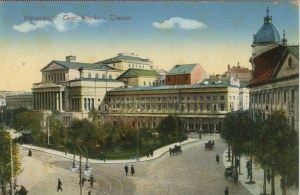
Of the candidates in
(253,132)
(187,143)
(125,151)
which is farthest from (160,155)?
(253,132)

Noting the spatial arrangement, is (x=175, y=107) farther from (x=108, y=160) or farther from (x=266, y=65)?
(x=266, y=65)

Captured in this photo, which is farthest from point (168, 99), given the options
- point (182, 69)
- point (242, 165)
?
point (242, 165)

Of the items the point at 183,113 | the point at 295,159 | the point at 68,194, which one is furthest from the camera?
the point at 183,113

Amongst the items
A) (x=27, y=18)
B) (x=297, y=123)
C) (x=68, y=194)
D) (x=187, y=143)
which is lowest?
(x=68, y=194)

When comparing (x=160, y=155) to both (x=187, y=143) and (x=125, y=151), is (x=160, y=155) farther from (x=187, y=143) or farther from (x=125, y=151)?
(x=125, y=151)

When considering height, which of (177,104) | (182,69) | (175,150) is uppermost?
(182,69)

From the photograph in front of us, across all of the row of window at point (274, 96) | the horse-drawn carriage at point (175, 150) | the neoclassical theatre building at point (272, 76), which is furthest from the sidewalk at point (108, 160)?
the neoclassical theatre building at point (272, 76)
